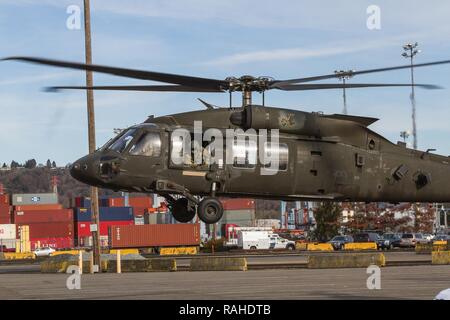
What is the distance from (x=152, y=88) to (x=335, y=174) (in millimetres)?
5804

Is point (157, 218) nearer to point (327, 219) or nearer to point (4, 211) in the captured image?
point (327, 219)

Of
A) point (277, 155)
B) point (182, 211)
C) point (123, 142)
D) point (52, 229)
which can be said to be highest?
point (123, 142)

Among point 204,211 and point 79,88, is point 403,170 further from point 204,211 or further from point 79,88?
point 79,88

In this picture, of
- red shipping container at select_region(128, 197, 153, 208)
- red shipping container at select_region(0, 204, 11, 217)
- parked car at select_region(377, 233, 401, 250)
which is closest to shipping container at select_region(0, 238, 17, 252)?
red shipping container at select_region(0, 204, 11, 217)

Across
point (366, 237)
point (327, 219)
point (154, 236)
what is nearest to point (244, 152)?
point (366, 237)

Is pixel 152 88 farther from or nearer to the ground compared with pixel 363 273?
farther from the ground

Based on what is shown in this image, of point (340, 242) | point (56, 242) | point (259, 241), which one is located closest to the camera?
point (340, 242)

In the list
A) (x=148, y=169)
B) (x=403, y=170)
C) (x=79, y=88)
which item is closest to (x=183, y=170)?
(x=148, y=169)

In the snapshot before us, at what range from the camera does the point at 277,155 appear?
20516mm

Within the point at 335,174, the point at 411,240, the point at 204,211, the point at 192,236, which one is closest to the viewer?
the point at 204,211

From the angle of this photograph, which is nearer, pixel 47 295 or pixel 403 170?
pixel 47 295

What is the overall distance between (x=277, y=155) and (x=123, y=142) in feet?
14.0

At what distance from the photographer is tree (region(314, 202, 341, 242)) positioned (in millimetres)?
85875

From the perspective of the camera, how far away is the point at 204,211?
757 inches
